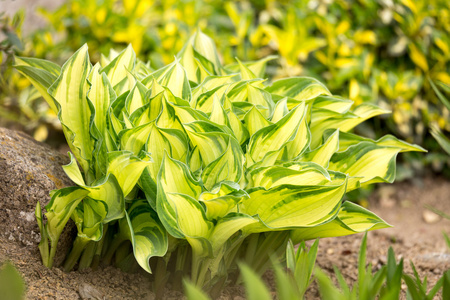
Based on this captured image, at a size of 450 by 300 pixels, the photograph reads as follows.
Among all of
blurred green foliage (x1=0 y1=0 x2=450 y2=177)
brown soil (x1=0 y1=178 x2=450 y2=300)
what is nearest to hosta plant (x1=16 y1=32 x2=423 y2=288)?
brown soil (x1=0 y1=178 x2=450 y2=300)

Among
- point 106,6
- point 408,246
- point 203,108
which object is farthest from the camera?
point 106,6

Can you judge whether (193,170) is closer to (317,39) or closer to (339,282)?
(339,282)

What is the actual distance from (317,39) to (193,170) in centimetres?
201

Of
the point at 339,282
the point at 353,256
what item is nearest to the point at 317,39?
the point at 353,256

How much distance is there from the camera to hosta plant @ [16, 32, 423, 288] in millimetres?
1223

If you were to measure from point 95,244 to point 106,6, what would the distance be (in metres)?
1.97

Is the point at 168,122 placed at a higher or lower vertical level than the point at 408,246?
higher

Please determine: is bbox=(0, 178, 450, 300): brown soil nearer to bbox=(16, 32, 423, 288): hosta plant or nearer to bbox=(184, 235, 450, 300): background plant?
bbox=(16, 32, 423, 288): hosta plant

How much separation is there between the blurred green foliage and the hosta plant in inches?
54.6

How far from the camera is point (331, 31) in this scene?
10.3 ft

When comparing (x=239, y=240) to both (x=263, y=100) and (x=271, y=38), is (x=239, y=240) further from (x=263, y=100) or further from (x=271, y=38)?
(x=271, y=38)

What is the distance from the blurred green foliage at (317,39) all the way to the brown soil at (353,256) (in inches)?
8.2

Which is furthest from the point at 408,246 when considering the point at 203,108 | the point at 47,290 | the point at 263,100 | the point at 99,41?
the point at 99,41

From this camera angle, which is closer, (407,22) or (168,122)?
(168,122)
